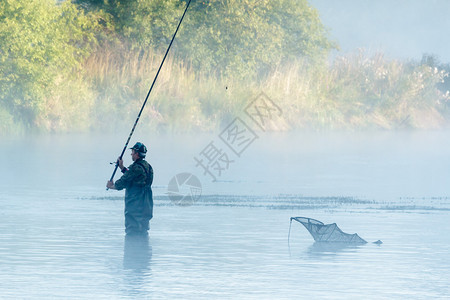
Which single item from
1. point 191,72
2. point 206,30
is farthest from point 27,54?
point 206,30

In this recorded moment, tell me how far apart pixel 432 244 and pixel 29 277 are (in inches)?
214

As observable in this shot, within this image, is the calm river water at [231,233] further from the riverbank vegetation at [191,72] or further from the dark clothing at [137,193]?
the riverbank vegetation at [191,72]

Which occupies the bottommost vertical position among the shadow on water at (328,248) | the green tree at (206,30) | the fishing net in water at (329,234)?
the shadow on water at (328,248)

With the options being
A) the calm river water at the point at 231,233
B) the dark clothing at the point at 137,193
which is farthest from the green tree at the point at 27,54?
the dark clothing at the point at 137,193

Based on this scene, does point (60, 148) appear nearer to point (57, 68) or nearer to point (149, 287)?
point (57, 68)

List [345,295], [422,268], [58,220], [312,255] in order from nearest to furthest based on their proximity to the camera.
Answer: [345,295] < [422,268] < [312,255] < [58,220]

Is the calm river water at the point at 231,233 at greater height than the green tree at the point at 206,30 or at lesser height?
lesser

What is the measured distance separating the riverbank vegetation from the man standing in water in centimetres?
2583

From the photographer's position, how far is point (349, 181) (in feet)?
87.9

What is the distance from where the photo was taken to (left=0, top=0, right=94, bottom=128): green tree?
41.3m

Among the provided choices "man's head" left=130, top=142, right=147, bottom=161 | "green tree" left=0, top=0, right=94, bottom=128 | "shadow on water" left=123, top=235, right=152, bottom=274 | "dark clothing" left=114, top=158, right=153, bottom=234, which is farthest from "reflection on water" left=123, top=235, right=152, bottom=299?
"green tree" left=0, top=0, right=94, bottom=128

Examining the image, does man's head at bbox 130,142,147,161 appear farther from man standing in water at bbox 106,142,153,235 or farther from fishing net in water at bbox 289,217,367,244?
fishing net in water at bbox 289,217,367,244

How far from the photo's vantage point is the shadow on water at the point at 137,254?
44.6ft

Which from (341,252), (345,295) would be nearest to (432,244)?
(341,252)
